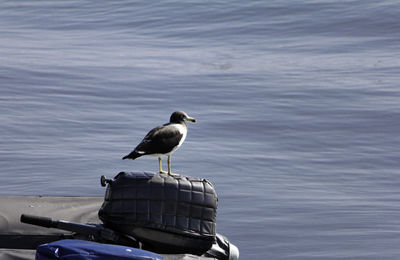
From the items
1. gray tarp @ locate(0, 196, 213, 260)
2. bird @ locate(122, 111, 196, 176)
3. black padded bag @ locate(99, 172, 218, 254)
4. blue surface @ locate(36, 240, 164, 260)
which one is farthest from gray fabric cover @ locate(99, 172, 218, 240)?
bird @ locate(122, 111, 196, 176)

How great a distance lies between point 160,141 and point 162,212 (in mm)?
1450

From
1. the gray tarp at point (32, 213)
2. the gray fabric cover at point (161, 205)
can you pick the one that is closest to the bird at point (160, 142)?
the gray tarp at point (32, 213)

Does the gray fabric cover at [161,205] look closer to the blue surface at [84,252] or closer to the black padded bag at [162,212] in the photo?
the black padded bag at [162,212]

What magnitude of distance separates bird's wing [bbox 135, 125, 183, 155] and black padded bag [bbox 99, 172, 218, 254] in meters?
1.31

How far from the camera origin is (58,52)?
48.2 ft

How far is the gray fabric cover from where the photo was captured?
174 inches

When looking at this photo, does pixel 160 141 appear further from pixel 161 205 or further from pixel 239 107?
pixel 239 107

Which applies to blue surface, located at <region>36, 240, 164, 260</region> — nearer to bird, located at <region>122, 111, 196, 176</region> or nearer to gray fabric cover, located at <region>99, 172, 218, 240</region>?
gray fabric cover, located at <region>99, 172, 218, 240</region>

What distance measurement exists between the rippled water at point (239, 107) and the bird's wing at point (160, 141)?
3.59ft

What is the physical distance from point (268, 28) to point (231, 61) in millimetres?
2849

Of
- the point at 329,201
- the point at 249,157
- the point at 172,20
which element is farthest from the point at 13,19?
the point at 329,201

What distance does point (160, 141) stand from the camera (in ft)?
19.2

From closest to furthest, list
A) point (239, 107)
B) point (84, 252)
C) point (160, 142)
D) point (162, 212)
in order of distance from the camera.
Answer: point (84, 252)
point (162, 212)
point (160, 142)
point (239, 107)

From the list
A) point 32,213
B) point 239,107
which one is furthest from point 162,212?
point 239,107
